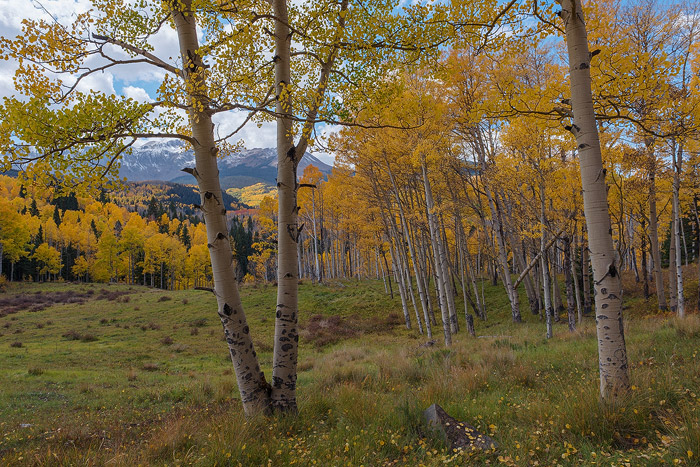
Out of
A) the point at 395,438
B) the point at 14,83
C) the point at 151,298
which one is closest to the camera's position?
the point at 395,438

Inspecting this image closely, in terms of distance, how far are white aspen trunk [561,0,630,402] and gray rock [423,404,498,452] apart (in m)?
1.24

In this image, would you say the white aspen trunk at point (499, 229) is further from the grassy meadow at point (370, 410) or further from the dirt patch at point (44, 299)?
the dirt patch at point (44, 299)

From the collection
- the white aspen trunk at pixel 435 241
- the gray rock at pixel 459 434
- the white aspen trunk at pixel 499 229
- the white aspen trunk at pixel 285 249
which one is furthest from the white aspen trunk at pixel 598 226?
the white aspen trunk at pixel 499 229

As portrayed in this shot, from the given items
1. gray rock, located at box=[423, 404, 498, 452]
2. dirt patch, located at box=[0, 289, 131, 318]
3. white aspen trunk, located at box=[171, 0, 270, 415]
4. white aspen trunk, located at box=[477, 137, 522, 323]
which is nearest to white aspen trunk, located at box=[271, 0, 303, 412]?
white aspen trunk, located at box=[171, 0, 270, 415]

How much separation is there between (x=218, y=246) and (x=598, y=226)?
4177 mm

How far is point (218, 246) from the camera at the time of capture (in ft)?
14.0

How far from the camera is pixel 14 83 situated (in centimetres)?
396

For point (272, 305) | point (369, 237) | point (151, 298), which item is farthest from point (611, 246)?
point (151, 298)

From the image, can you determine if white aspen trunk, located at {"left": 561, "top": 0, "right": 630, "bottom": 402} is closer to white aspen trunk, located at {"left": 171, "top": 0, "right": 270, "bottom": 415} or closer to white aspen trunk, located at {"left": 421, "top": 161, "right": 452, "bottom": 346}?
white aspen trunk, located at {"left": 171, "top": 0, "right": 270, "bottom": 415}

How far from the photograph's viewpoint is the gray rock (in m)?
2.93

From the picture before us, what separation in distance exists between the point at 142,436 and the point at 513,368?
5.24 meters

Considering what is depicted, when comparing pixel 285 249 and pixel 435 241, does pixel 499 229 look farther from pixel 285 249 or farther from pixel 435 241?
pixel 285 249

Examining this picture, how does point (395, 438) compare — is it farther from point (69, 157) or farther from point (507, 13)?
point (507, 13)

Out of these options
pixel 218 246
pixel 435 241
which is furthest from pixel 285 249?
pixel 435 241
